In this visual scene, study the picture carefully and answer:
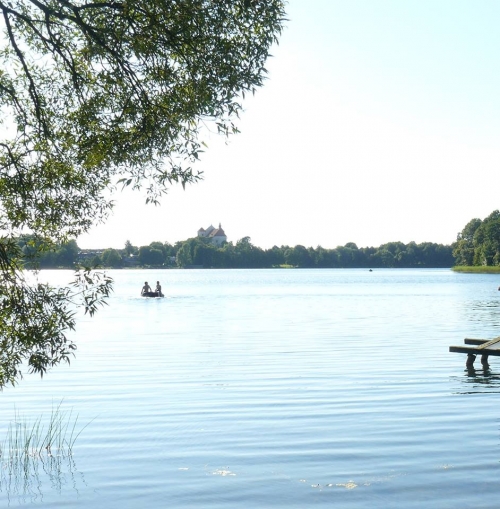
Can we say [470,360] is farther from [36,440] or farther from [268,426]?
[36,440]

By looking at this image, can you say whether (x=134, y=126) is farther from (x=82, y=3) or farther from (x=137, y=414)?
(x=137, y=414)

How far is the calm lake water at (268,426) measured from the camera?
1194cm

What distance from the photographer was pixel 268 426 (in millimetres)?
16328

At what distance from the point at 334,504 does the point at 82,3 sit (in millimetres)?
8428

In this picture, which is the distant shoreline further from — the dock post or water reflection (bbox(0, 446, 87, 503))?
water reflection (bbox(0, 446, 87, 503))

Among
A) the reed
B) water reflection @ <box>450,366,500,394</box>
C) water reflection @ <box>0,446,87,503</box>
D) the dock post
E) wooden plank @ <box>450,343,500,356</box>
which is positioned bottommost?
water reflection @ <box>0,446,87,503</box>

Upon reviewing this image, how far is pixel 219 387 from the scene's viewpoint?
71.9 feet

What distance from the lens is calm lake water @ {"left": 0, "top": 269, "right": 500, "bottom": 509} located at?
39.2 feet

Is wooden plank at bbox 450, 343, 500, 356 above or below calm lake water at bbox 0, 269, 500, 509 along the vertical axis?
above

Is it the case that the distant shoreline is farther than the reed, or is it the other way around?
the distant shoreline

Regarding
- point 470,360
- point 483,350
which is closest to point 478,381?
point 483,350

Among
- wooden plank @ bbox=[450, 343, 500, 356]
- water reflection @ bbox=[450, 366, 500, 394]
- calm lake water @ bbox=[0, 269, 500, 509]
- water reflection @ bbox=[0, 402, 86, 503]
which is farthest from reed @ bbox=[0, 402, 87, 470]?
wooden plank @ bbox=[450, 343, 500, 356]

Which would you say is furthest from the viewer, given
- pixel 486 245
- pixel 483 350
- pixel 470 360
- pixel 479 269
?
pixel 479 269

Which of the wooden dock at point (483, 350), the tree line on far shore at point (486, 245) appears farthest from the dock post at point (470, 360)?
the tree line on far shore at point (486, 245)
